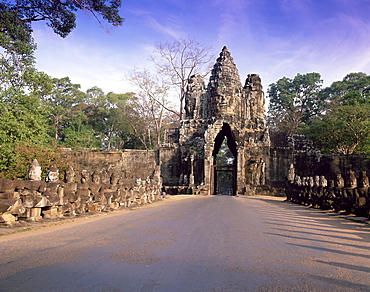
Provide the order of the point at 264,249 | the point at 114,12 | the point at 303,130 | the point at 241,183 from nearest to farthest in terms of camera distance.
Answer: the point at 264,249 → the point at 114,12 → the point at 241,183 → the point at 303,130

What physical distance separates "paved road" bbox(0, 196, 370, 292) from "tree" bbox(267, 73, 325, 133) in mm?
45567

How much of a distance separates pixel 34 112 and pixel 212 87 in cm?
2035

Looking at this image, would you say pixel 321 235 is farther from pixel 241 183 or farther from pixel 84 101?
pixel 84 101

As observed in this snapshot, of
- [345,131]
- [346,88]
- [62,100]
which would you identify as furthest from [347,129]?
[62,100]

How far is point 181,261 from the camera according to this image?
13.9 feet

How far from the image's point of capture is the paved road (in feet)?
10.9

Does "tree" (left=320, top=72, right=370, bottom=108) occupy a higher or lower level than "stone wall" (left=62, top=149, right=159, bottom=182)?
higher

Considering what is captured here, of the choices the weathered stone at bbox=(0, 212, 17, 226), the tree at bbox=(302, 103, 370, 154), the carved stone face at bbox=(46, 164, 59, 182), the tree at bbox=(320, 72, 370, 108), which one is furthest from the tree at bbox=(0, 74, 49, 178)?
the tree at bbox=(320, 72, 370, 108)

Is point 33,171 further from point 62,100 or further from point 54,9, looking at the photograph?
point 62,100

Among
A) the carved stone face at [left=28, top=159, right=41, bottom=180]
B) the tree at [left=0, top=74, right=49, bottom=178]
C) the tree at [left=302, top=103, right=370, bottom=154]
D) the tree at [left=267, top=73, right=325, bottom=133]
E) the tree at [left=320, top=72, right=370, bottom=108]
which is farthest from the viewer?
the tree at [left=267, top=73, right=325, bottom=133]

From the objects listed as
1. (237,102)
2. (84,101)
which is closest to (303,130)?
(237,102)

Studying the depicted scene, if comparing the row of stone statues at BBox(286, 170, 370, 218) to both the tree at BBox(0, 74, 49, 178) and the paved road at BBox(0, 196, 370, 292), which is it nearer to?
the paved road at BBox(0, 196, 370, 292)

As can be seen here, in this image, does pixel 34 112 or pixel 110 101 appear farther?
pixel 110 101

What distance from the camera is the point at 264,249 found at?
5164 mm
